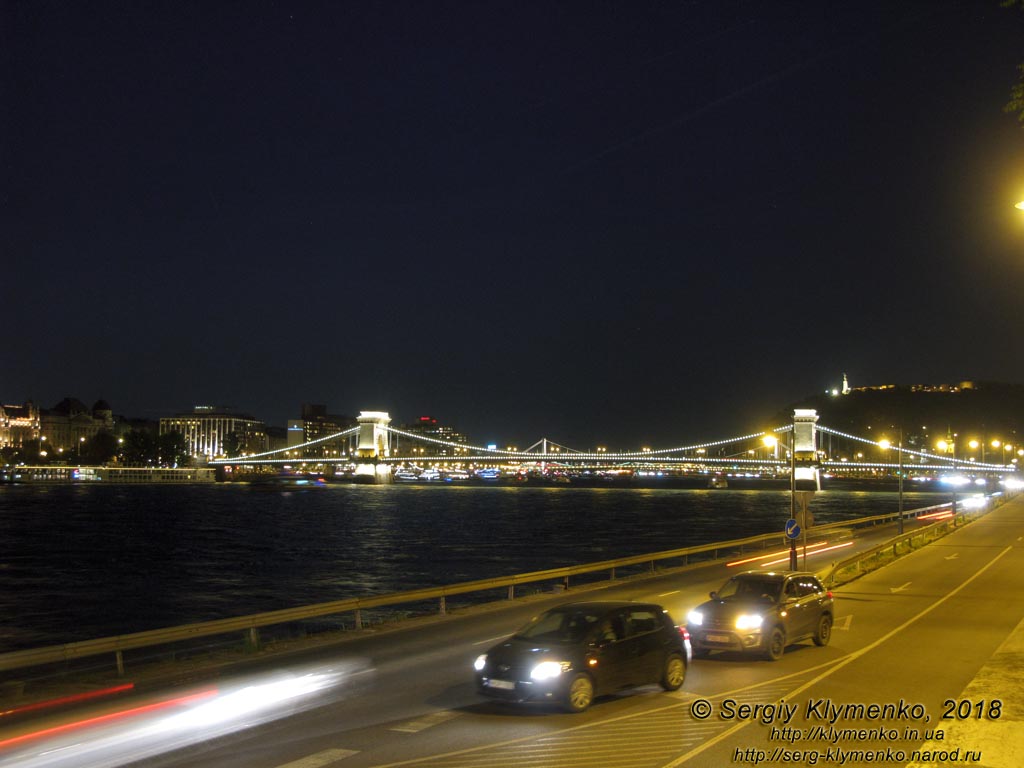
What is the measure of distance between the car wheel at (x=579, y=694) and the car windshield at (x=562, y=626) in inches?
21.2

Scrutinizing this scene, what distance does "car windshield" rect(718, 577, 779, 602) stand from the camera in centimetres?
1734

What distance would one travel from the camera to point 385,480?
192125 mm

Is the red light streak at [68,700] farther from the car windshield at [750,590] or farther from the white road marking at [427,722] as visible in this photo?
the car windshield at [750,590]

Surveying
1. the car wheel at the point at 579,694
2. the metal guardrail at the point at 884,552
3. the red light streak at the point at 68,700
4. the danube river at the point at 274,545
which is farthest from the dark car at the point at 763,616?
the danube river at the point at 274,545

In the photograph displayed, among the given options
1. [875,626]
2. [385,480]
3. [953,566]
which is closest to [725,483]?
[385,480]

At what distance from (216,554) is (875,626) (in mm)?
52853

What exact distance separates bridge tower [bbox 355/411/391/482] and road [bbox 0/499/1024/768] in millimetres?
168771

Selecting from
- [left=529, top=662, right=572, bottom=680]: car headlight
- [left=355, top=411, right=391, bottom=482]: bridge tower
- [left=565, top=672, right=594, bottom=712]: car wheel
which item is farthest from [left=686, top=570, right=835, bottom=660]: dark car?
[left=355, top=411, right=391, bottom=482]: bridge tower

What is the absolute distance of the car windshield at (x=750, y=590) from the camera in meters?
17.3

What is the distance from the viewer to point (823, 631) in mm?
18062

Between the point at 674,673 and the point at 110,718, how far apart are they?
7.60m

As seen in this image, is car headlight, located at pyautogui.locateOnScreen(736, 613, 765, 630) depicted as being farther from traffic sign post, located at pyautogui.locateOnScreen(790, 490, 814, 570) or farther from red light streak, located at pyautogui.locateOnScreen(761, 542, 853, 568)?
red light streak, located at pyautogui.locateOnScreen(761, 542, 853, 568)

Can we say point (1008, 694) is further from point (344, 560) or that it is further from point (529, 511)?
point (529, 511)

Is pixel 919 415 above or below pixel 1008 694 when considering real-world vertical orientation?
above
